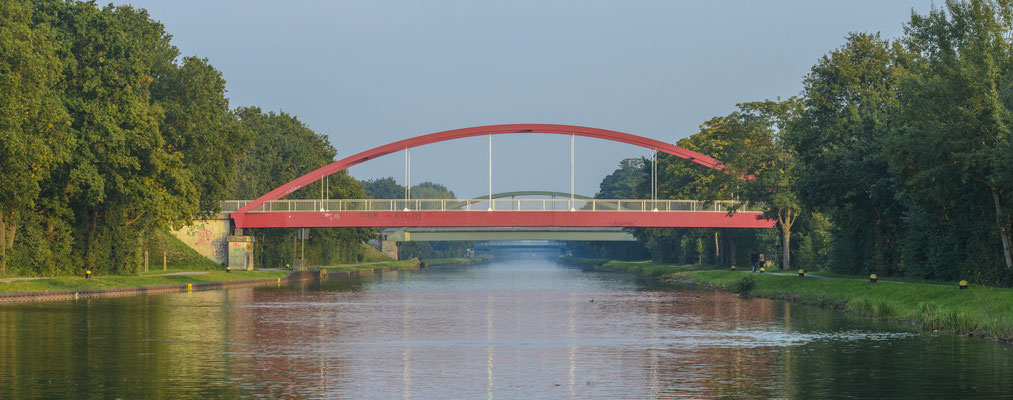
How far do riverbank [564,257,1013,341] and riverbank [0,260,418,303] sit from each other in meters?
33.7

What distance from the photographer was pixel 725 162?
83.5 metres

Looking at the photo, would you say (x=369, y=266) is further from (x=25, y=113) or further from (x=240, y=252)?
(x=25, y=113)

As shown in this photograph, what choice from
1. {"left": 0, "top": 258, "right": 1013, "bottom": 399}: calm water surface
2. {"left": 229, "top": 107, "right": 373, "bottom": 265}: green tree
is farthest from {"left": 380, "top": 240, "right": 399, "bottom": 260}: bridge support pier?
{"left": 0, "top": 258, "right": 1013, "bottom": 399}: calm water surface

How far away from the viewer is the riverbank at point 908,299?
106 ft

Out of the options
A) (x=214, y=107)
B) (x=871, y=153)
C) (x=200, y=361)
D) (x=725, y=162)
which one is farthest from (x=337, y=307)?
(x=725, y=162)

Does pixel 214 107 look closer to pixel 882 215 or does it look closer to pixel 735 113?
pixel 735 113

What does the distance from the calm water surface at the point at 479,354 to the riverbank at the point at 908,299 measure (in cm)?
128

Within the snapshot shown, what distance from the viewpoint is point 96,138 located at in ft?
194

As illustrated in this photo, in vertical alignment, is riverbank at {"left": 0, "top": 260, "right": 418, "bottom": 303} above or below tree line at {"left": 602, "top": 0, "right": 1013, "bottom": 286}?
below

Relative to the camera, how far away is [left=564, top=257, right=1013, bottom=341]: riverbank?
106 feet

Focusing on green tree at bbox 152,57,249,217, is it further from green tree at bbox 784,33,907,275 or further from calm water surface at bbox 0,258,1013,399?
green tree at bbox 784,33,907,275

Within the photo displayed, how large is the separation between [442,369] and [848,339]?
13.6 metres

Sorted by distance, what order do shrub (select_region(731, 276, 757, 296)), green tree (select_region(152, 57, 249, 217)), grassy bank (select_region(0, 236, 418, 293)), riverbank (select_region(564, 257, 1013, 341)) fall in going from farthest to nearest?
1. green tree (select_region(152, 57, 249, 217))
2. shrub (select_region(731, 276, 757, 296))
3. grassy bank (select_region(0, 236, 418, 293))
4. riverbank (select_region(564, 257, 1013, 341))

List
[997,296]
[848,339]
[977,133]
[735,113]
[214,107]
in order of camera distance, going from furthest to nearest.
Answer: [735,113] < [214,107] < [977,133] < [997,296] < [848,339]
